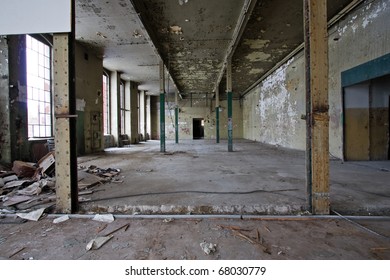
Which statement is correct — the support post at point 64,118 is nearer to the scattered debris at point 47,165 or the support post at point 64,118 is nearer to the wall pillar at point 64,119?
the wall pillar at point 64,119

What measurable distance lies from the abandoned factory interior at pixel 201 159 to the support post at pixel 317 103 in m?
0.01

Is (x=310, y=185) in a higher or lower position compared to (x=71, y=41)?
lower

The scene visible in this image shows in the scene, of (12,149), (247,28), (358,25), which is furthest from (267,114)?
(12,149)

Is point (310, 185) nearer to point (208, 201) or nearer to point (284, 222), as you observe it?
point (284, 222)

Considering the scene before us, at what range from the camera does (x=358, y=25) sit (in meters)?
5.95

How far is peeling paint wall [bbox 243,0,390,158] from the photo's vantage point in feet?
17.8

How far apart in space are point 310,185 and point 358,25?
19.5 ft

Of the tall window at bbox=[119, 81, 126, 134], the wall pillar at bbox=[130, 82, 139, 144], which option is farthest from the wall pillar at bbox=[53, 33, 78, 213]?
the wall pillar at bbox=[130, 82, 139, 144]

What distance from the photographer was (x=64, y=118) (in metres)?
2.72

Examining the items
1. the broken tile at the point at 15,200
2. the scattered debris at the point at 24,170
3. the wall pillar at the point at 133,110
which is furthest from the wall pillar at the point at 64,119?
the wall pillar at the point at 133,110

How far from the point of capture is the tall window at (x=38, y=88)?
6.95 meters

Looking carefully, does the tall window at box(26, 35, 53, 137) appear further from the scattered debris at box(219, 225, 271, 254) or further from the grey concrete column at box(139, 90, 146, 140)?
the grey concrete column at box(139, 90, 146, 140)

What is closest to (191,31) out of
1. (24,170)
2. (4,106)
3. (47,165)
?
(4,106)

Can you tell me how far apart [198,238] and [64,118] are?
2.21 metres
